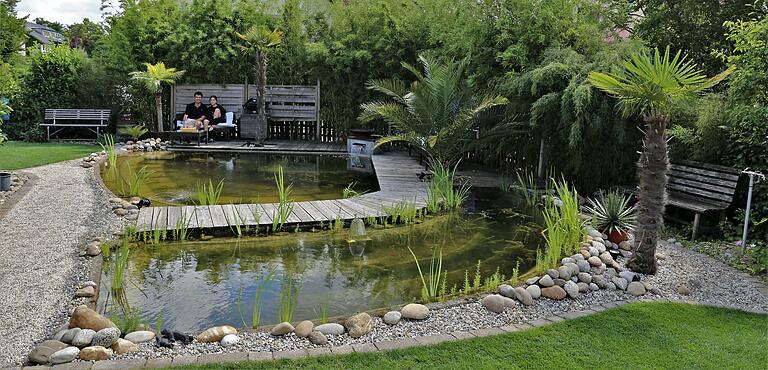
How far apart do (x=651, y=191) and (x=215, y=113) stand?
11126 millimetres

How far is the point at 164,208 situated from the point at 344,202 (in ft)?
6.65

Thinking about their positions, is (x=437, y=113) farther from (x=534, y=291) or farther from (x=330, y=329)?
(x=330, y=329)

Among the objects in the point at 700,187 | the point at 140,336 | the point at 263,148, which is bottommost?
the point at 140,336

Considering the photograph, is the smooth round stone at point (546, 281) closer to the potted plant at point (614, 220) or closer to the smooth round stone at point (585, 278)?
the smooth round stone at point (585, 278)

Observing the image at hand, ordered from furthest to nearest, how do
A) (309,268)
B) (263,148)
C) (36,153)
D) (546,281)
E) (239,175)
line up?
(263,148) < (36,153) < (239,175) < (309,268) < (546,281)

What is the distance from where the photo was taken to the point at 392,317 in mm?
3484

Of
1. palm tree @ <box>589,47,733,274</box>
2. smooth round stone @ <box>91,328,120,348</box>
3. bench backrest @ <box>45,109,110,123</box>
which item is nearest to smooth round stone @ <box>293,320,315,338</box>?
smooth round stone @ <box>91,328,120,348</box>

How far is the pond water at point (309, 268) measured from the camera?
12.8 feet

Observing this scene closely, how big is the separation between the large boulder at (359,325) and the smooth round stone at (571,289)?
150 centimetres

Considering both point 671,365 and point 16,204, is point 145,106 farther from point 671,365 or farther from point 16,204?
point 671,365

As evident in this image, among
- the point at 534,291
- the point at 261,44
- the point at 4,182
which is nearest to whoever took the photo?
the point at 534,291

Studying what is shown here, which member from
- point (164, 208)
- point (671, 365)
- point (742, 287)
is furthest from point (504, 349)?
point (164, 208)

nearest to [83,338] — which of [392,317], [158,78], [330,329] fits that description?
[330,329]

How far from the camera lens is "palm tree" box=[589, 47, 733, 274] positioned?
393 cm
